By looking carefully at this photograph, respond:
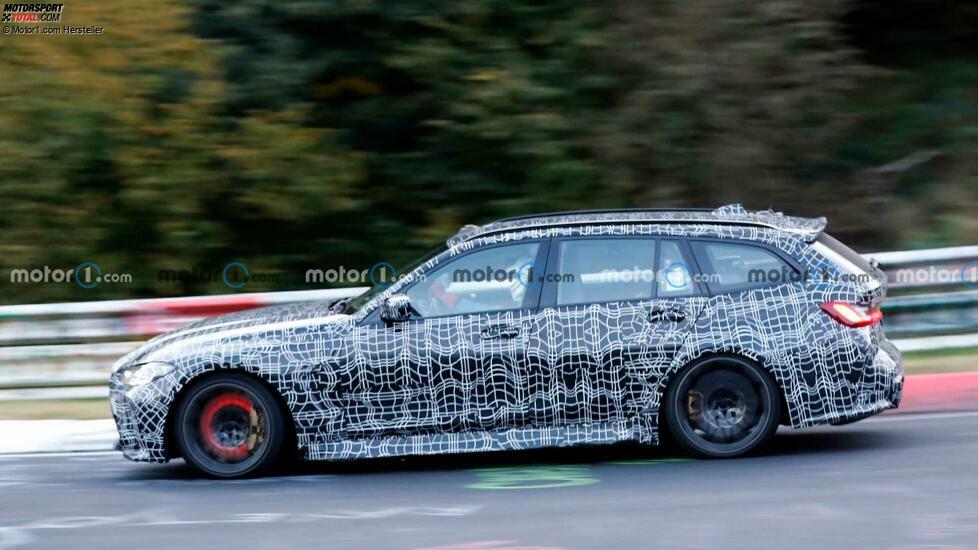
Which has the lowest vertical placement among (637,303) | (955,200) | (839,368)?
(839,368)

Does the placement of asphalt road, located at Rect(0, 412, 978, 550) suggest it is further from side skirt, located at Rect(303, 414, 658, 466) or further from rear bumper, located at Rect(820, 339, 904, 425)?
rear bumper, located at Rect(820, 339, 904, 425)

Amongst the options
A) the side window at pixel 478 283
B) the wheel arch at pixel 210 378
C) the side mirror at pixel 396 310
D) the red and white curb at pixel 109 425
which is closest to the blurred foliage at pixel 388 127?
the red and white curb at pixel 109 425

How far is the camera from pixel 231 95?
14188mm

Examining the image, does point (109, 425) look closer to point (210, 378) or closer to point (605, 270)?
point (210, 378)

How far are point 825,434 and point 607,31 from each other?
697 cm

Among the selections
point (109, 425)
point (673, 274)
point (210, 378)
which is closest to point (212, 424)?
point (210, 378)

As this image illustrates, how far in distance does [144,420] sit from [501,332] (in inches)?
95.0

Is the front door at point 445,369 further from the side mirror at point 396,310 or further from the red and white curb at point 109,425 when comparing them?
the red and white curb at point 109,425

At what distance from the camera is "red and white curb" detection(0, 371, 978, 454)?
932 cm

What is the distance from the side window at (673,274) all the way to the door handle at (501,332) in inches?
38.6

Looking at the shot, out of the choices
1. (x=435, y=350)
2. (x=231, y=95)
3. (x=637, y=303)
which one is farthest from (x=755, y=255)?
(x=231, y=95)

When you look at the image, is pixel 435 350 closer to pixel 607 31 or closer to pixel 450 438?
pixel 450 438

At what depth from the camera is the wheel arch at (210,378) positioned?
310 inches

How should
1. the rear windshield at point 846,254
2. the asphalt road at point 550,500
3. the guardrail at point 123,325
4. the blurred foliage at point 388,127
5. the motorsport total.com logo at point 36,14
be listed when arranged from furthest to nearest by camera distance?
the motorsport total.com logo at point 36,14 < the blurred foliage at point 388,127 < the guardrail at point 123,325 < the rear windshield at point 846,254 < the asphalt road at point 550,500
